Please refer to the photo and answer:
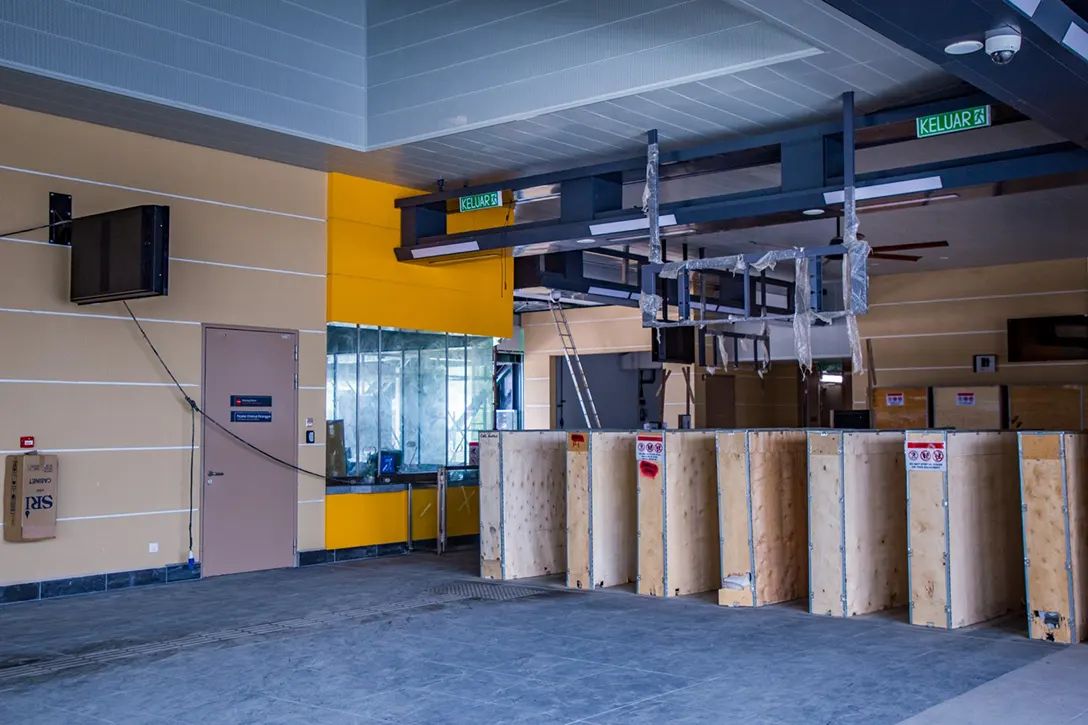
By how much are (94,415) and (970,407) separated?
12.7 metres

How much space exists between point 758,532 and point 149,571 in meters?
5.68

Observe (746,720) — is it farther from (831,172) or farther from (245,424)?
(245,424)

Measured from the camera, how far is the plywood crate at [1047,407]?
14.8m

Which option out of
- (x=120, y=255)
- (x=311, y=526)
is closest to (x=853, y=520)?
(x=311, y=526)

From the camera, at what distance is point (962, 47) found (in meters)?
5.34

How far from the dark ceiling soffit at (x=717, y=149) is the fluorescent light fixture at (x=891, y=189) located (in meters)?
0.50

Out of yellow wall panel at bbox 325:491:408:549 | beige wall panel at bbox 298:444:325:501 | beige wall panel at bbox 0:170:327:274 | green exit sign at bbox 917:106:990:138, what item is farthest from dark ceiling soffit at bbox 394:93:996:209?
yellow wall panel at bbox 325:491:408:549

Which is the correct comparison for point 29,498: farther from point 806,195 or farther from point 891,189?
point 891,189

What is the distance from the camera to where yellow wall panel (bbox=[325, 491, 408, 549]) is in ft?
36.6

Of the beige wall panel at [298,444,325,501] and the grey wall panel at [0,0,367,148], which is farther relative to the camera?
the beige wall panel at [298,444,325,501]

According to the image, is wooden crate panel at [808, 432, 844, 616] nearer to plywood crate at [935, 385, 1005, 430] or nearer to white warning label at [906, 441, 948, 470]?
white warning label at [906, 441, 948, 470]

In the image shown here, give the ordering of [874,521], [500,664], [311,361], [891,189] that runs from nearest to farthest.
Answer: [500,664] → [874,521] → [891,189] → [311,361]

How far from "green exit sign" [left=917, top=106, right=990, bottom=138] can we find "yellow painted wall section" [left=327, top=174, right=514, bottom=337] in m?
4.86

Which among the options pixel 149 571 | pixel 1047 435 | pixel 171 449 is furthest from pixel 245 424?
pixel 1047 435
